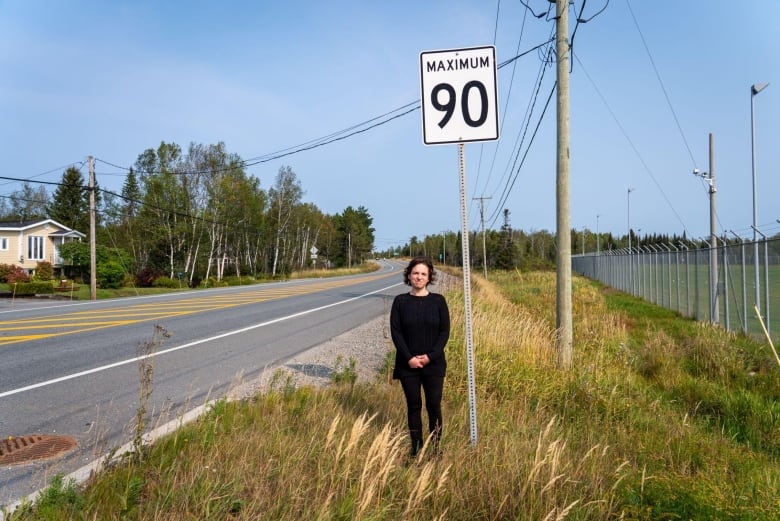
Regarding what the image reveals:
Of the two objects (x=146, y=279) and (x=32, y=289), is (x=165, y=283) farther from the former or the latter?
(x=32, y=289)

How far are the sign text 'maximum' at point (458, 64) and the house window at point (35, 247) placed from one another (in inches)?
2032

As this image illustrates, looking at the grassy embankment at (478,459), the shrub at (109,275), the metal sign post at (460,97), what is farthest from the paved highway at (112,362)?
the shrub at (109,275)

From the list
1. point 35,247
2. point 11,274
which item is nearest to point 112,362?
point 11,274

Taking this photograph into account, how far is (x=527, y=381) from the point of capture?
643 centimetres

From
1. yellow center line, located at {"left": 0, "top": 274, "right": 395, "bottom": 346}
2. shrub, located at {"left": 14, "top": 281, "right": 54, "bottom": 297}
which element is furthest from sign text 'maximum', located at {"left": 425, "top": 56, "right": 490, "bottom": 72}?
shrub, located at {"left": 14, "top": 281, "right": 54, "bottom": 297}

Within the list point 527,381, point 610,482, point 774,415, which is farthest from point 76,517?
point 774,415

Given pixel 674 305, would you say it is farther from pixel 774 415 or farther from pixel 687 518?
pixel 687 518

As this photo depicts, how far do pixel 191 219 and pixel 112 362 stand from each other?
45120 mm

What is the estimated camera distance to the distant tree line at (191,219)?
164ft

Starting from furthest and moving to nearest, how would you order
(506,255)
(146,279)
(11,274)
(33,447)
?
(506,255)
(146,279)
(11,274)
(33,447)

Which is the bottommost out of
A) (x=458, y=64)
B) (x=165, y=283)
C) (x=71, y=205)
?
(x=165, y=283)

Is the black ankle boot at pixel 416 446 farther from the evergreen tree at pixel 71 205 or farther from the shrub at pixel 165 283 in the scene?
the evergreen tree at pixel 71 205

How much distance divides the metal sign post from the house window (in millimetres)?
51596

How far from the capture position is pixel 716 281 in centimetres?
1585
